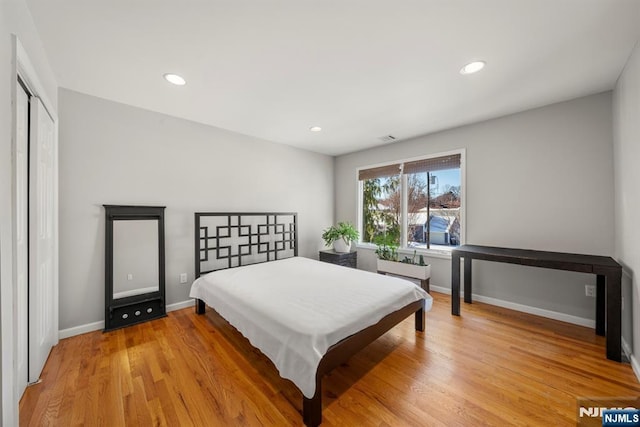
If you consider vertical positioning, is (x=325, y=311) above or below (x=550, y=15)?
below

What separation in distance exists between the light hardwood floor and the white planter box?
1.00 m

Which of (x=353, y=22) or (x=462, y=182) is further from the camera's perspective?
(x=462, y=182)

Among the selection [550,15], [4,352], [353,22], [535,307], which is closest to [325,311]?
[4,352]

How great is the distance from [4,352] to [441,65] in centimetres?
317

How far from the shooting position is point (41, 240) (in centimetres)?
192

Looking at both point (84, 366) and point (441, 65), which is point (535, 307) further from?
point (84, 366)

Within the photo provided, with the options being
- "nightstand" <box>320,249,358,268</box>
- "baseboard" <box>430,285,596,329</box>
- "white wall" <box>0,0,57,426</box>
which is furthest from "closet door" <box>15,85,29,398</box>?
"baseboard" <box>430,285,596,329</box>

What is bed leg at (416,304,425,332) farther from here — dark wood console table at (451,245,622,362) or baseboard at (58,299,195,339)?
baseboard at (58,299,195,339)

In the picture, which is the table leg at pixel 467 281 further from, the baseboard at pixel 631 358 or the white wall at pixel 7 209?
the white wall at pixel 7 209

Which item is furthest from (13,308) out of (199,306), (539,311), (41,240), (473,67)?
(539,311)

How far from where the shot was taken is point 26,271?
1.72m

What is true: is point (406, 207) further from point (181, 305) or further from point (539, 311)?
point (181, 305)

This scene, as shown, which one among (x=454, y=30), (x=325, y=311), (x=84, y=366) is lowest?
(x=84, y=366)

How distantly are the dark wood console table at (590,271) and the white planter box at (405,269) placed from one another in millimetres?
495
